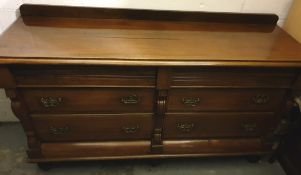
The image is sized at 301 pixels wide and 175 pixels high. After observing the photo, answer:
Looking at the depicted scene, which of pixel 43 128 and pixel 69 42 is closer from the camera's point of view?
pixel 69 42

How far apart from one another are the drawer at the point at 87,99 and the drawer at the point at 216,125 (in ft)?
0.64

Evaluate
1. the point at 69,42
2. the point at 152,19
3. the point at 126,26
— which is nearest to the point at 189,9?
the point at 152,19

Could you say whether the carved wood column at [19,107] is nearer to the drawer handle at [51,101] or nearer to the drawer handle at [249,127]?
the drawer handle at [51,101]

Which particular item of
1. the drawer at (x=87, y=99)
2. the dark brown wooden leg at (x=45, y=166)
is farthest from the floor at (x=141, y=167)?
the drawer at (x=87, y=99)

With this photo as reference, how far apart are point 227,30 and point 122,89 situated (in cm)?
67

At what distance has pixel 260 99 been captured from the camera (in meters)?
1.36

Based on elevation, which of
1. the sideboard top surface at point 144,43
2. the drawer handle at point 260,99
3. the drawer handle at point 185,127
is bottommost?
the drawer handle at point 185,127

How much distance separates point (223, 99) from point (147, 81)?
41cm

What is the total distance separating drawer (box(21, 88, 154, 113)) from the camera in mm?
1229

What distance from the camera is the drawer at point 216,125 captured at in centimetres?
140

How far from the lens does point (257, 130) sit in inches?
59.3

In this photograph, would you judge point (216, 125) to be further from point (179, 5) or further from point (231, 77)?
point (179, 5)

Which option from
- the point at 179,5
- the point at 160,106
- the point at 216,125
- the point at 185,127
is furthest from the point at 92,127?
the point at 179,5

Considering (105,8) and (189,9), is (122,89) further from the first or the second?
(189,9)
